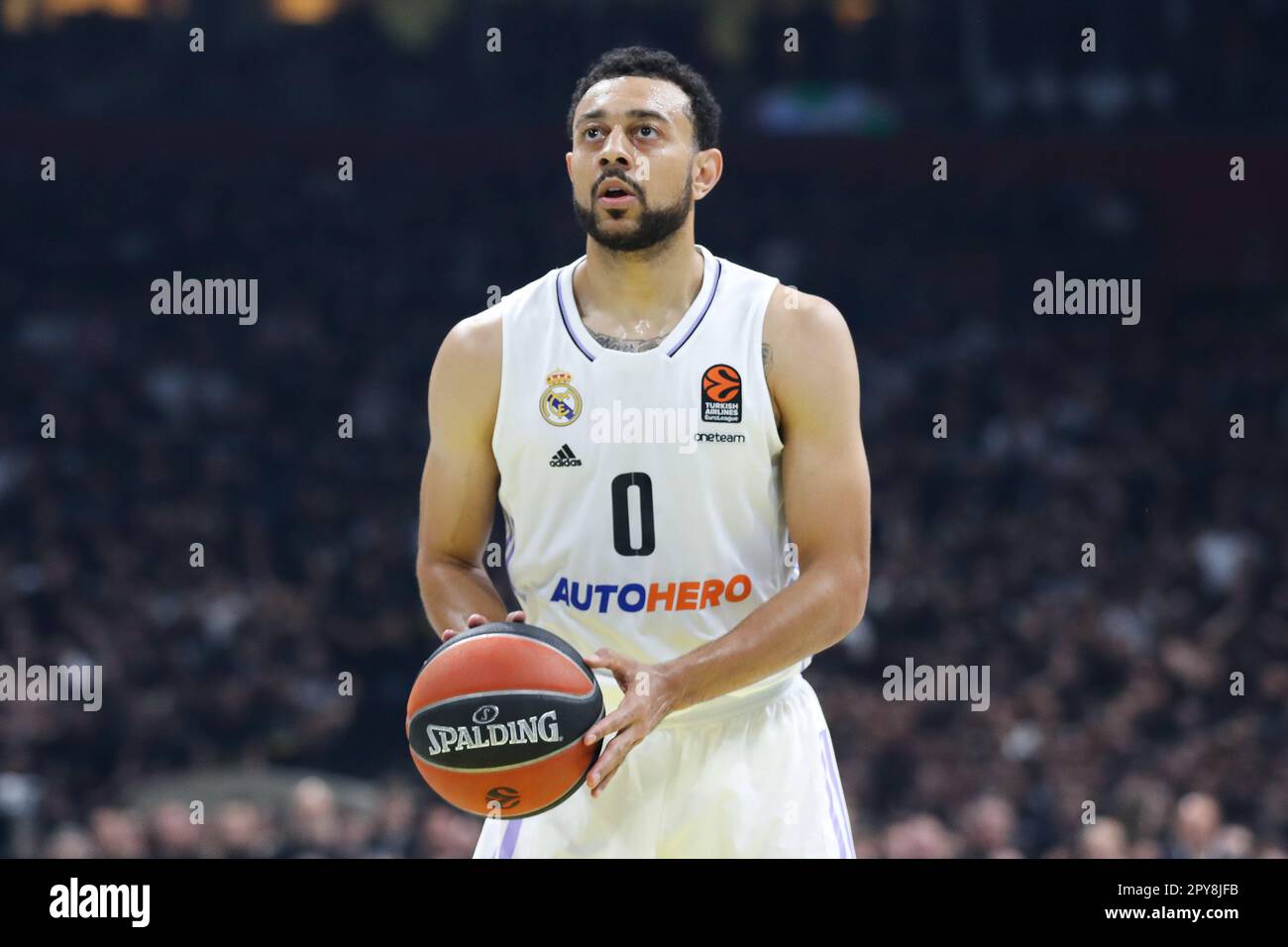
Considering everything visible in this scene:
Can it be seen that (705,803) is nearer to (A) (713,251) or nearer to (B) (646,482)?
(B) (646,482)

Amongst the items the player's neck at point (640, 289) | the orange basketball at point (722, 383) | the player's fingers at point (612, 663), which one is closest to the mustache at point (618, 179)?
the player's neck at point (640, 289)

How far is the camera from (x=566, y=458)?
3.83 metres

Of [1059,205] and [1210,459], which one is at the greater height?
[1059,205]

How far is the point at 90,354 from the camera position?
13.3 meters

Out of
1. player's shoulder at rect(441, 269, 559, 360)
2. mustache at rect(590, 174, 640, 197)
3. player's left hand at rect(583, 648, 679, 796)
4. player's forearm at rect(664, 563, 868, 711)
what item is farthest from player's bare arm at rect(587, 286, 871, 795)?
player's shoulder at rect(441, 269, 559, 360)

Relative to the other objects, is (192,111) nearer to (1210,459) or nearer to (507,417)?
(1210,459)

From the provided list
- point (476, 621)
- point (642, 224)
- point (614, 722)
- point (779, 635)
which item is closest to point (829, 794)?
point (779, 635)

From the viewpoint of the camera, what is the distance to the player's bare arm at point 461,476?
3.93 m

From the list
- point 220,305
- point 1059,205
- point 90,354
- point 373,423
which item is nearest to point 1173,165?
point 1059,205

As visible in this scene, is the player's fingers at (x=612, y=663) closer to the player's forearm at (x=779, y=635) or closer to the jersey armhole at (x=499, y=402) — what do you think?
the player's forearm at (x=779, y=635)

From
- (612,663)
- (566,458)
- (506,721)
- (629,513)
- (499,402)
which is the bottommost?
(506,721)

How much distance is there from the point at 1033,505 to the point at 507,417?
8523 millimetres

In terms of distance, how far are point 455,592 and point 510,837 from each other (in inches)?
22.3

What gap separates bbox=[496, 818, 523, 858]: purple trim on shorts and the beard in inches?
51.4
